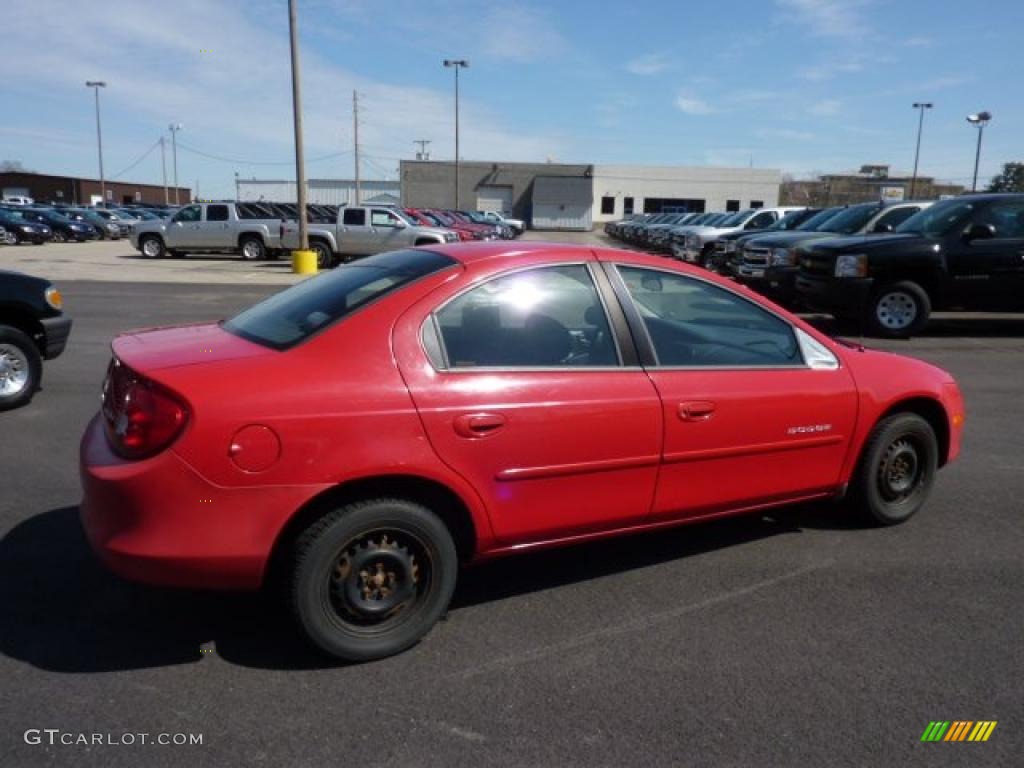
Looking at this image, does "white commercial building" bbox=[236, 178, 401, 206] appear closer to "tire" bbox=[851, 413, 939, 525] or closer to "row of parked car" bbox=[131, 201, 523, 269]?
"row of parked car" bbox=[131, 201, 523, 269]

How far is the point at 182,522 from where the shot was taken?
278 cm

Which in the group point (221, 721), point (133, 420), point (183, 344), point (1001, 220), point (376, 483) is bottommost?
point (221, 721)

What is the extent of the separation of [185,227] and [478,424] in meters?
26.3

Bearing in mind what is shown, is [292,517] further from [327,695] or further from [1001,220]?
[1001,220]

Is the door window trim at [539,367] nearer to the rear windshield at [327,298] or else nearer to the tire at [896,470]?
the rear windshield at [327,298]

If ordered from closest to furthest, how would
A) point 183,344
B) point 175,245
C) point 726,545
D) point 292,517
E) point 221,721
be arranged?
point 221,721, point 292,517, point 183,344, point 726,545, point 175,245

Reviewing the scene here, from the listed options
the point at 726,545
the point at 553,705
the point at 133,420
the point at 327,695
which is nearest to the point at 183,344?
the point at 133,420

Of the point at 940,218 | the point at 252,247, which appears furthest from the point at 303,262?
the point at 940,218

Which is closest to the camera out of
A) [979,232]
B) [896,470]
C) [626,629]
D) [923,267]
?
[626,629]

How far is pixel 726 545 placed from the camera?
4.25 m

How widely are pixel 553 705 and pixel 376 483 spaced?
1020 millimetres

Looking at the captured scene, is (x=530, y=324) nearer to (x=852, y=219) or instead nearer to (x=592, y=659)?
(x=592, y=659)

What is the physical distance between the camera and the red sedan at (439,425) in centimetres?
282

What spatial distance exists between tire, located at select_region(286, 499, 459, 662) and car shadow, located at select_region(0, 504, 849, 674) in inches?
6.2
